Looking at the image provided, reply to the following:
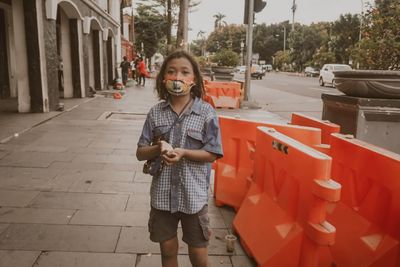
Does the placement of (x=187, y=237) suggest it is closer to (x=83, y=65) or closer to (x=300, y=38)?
(x=83, y=65)

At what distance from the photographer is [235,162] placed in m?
4.29

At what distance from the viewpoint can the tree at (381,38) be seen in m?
6.33

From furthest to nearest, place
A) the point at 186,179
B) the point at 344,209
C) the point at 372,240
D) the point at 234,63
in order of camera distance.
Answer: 1. the point at 234,63
2. the point at 344,209
3. the point at 372,240
4. the point at 186,179

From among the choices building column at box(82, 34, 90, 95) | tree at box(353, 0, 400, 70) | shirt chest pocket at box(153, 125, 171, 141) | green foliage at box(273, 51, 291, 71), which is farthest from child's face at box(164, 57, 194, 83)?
green foliage at box(273, 51, 291, 71)

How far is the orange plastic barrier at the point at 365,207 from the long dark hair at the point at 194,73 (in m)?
1.28

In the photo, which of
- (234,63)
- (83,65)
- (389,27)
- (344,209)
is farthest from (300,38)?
(344,209)

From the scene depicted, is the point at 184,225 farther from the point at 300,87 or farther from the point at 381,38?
the point at 300,87

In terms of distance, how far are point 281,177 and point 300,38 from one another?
67556 mm

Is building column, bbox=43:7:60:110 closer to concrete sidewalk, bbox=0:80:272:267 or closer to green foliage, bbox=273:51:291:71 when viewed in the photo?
concrete sidewalk, bbox=0:80:272:267

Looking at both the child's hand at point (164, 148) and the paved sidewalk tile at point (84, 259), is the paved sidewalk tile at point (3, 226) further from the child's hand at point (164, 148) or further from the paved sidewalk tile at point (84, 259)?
the child's hand at point (164, 148)

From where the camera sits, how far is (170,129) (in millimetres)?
2365

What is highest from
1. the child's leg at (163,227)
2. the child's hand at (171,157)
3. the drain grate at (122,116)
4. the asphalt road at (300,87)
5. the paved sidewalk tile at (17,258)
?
the child's hand at (171,157)

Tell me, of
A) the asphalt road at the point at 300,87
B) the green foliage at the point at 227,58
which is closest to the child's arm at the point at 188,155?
the asphalt road at the point at 300,87

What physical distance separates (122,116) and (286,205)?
8.83 metres
